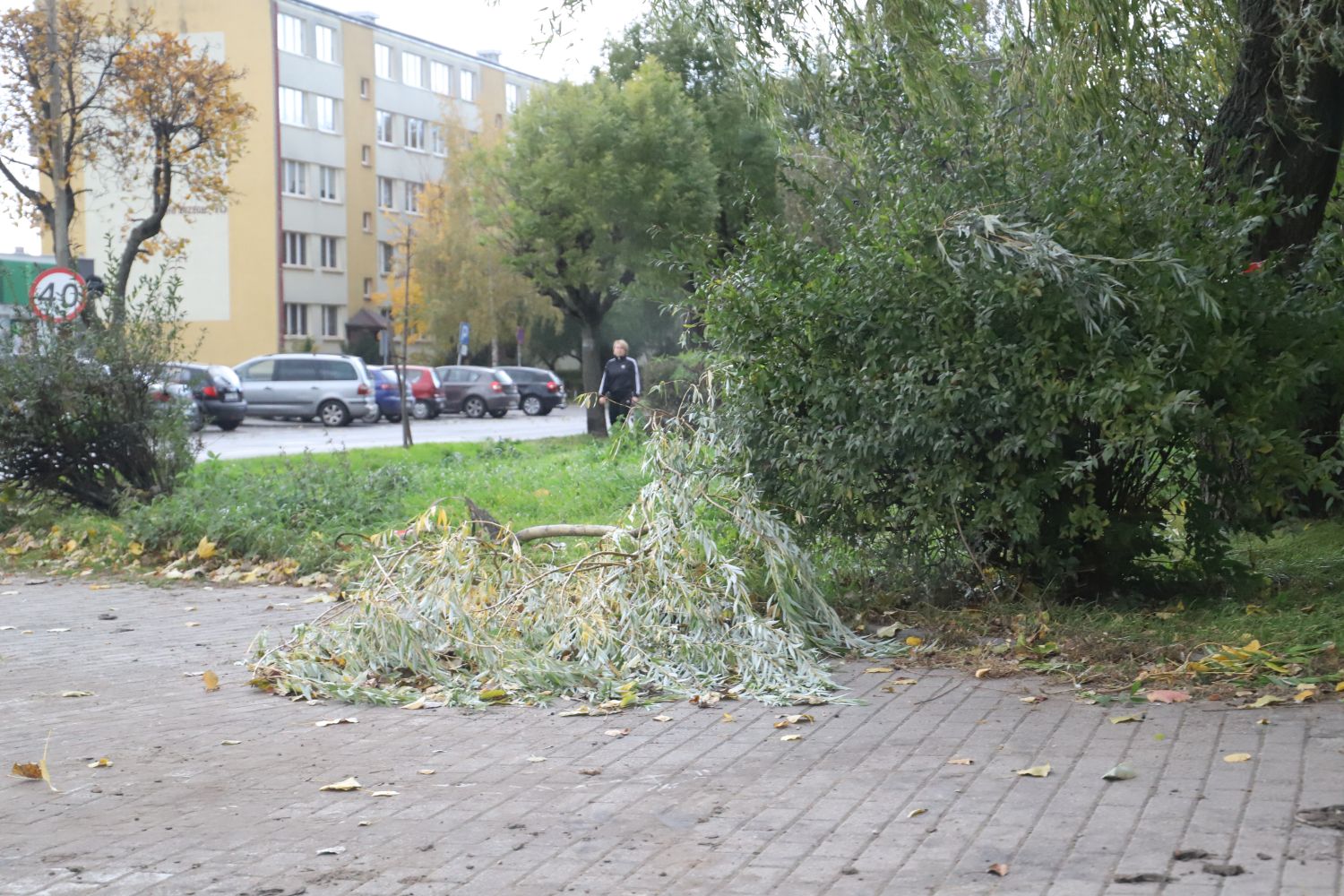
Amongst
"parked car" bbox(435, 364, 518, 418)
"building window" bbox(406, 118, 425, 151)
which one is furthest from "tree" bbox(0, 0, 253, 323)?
"building window" bbox(406, 118, 425, 151)

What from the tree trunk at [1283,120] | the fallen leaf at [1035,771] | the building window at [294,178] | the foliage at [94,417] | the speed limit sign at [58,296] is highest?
the building window at [294,178]

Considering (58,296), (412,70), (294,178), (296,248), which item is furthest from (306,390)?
(412,70)

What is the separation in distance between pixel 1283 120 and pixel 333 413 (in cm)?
3434

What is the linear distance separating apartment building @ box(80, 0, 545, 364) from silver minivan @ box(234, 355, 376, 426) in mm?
20591

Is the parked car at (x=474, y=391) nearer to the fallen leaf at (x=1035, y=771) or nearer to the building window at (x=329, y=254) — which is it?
the building window at (x=329, y=254)

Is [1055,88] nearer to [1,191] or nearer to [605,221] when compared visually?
[605,221]

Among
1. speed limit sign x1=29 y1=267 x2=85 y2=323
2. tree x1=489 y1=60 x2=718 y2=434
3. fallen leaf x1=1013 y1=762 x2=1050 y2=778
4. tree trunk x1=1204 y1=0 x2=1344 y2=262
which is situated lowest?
fallen leaf x1=1013 y1=762 x2=1050 y2=778

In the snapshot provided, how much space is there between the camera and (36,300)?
15.5 m

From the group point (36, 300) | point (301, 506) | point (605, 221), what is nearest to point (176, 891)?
point (301, 506)

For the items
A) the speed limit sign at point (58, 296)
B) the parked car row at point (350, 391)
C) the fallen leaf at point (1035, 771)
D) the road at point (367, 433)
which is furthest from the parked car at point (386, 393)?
the fallen leaf at point (1035, 771)

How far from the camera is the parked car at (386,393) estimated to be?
4319cm

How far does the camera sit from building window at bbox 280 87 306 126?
65.2m

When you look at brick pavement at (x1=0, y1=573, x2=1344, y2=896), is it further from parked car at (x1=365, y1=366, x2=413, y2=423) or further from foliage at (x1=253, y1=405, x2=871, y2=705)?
parked car at (x1=365, y1=366, x2=413, y2=423)

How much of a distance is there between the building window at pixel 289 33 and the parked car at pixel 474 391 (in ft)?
77.5
